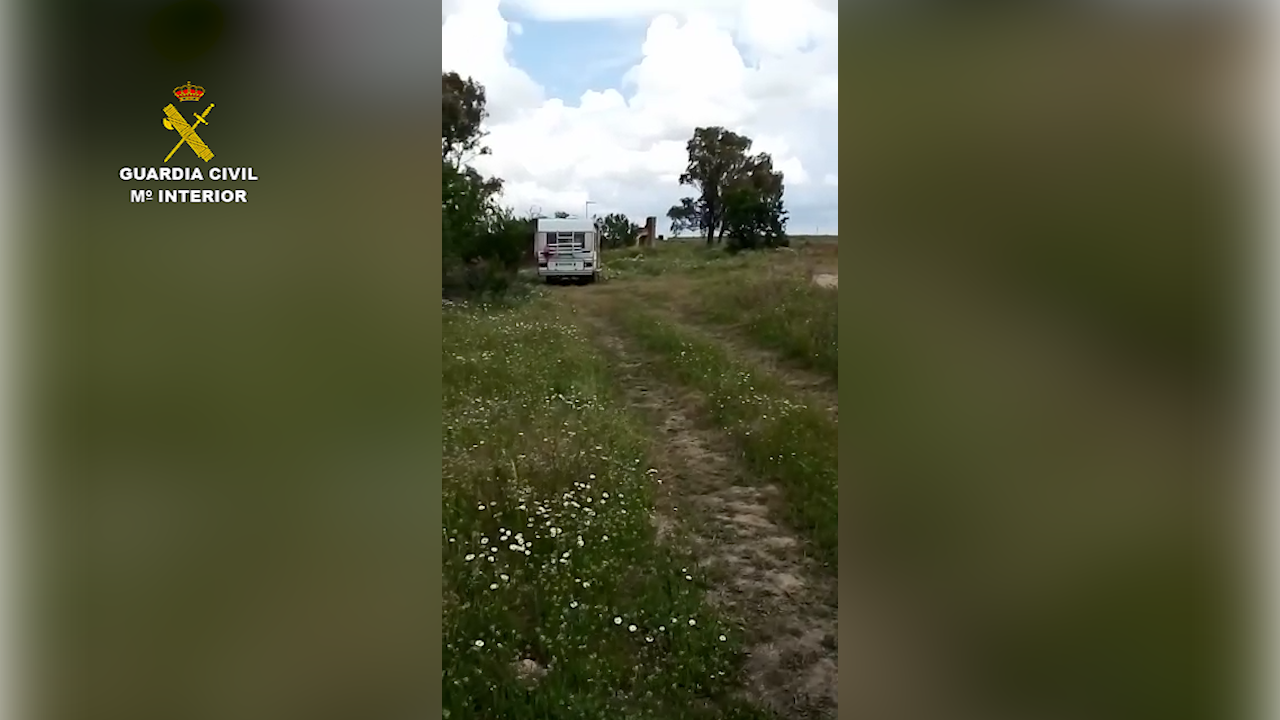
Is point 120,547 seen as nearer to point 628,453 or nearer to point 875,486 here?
point 628,453

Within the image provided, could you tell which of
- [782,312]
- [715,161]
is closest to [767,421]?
[782,312]

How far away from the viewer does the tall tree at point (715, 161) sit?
252 centimetres

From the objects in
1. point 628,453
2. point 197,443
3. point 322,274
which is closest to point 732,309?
point 628,453

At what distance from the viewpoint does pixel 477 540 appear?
2566 mm

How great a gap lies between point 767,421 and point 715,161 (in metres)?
0.85

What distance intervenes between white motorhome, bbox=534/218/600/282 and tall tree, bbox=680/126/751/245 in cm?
37

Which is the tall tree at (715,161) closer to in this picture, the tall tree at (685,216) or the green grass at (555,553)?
the tall tree at (685,216)

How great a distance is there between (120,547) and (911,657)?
2507mm

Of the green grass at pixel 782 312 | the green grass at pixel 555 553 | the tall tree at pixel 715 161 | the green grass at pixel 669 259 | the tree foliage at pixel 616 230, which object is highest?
the tall tree at pixel 715 161

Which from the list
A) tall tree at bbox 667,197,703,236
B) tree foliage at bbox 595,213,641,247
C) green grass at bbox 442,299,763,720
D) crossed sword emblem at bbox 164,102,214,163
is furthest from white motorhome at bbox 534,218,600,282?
crossed sword emblem at bbox 164,102,214,163

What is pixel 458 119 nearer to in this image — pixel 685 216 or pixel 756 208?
pixel 685 216

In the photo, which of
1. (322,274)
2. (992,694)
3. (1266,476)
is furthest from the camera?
(322,274)

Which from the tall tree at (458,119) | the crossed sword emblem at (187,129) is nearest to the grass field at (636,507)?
the tall tree at (458,119)

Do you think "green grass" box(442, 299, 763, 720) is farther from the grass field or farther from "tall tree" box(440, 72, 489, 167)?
"tall tree" box(440, 72, 489, 167)
